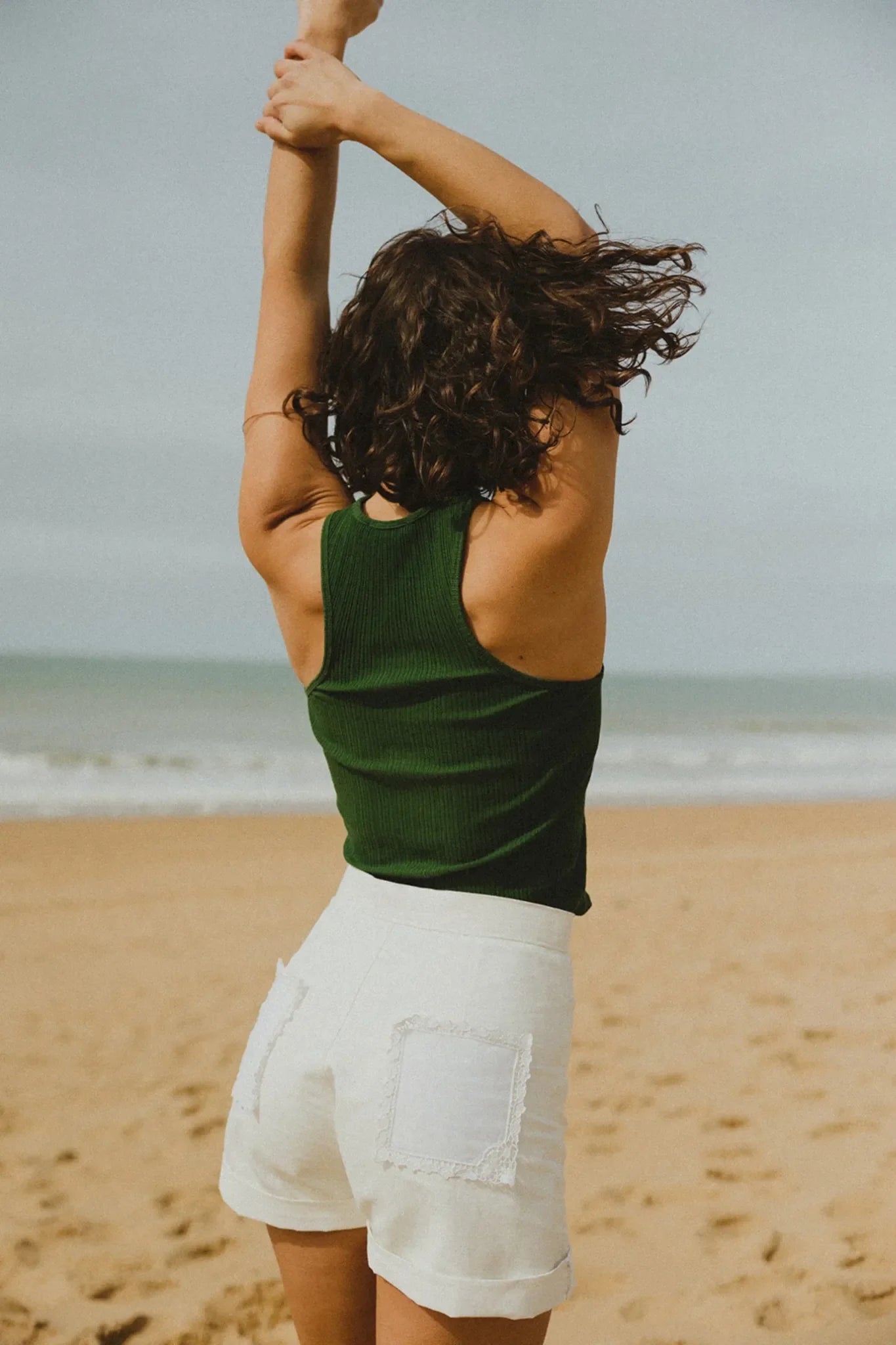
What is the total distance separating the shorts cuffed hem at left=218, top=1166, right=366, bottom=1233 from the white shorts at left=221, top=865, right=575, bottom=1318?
0.04 m

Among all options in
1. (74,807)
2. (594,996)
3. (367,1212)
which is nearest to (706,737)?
(74,807)

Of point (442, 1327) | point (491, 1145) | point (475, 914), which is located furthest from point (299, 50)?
point (442, 1327)

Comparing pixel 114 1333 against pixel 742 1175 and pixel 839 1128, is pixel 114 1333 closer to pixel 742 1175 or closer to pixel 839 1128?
pixel 742 1175

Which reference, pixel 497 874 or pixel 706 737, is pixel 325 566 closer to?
pixel 497 874

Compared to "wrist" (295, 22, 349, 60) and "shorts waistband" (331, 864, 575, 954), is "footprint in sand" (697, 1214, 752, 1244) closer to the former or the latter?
"shorts waistband" (331, 864, 575, 954)

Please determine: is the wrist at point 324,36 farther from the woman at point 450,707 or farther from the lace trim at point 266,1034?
the lace trim at point 266,1034

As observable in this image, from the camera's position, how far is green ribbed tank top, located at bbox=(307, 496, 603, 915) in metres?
1.17

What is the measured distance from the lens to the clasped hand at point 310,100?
1.28 meters

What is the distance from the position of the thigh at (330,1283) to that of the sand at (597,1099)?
6.31ft

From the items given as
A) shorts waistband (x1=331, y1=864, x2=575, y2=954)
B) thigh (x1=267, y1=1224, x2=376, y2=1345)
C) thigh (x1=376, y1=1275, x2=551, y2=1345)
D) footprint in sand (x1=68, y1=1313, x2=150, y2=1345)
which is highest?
shorts waistband (x1=331, y1=864, x2=575, y2=954)

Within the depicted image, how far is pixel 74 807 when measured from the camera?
11.6 metres

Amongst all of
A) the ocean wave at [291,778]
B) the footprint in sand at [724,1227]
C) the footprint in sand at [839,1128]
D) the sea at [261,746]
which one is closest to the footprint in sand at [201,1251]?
the footprint in sand at [724,1227]

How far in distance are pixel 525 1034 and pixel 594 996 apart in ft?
16.4

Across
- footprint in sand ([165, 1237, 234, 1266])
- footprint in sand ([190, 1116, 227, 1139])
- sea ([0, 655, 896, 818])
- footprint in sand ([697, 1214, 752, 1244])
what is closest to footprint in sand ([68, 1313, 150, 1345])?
footprint in sand ([165, 1237, 234, 1266])
